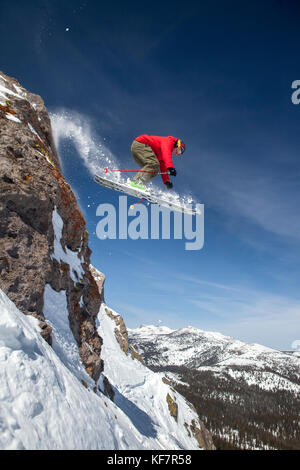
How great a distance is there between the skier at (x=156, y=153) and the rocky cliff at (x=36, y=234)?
13.5 feet

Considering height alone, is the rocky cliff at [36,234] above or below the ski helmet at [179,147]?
below

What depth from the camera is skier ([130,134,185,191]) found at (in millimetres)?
10453

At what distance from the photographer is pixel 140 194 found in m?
13.4

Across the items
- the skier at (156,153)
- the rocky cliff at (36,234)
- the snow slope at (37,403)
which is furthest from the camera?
the skier at (156,153)

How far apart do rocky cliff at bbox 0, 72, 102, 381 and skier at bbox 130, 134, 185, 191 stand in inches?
162

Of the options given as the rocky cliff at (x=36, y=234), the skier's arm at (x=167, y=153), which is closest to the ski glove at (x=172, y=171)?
the skier's arm at (x=167, y=153)

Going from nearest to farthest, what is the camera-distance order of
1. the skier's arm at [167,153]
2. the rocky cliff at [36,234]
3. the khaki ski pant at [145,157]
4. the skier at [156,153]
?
the rocky cliff at [36,234] → the skier's arm at [167,153] → the skier at [156,153] → the khaki ski pant at [145,157]

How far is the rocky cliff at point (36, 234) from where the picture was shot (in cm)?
791

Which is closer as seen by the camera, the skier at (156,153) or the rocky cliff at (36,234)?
the rocky cliff at (36,234)

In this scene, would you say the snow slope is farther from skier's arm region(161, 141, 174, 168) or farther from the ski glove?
skier's arm region(161, 141, 174, 168)

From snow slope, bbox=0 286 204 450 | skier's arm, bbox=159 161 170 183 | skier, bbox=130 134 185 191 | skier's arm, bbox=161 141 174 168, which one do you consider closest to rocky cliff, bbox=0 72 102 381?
snow slope, bbox=0 286 204 450

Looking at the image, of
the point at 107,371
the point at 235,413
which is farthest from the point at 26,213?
the point at 235,413

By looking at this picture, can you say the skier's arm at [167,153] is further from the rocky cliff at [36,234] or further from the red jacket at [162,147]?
the rocky cliff at [36,234]
